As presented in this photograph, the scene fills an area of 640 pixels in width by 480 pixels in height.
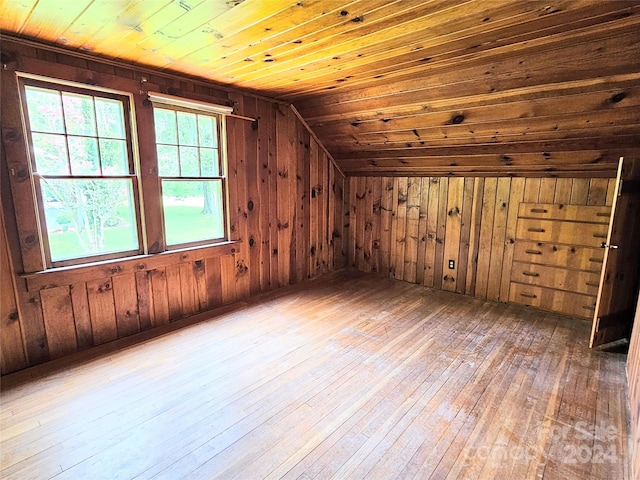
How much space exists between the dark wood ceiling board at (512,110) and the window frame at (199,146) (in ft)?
4.60

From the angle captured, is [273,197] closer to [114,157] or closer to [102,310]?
[114,157]

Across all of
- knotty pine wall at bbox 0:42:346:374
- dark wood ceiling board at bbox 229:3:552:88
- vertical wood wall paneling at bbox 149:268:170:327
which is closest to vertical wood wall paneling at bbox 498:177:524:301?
dark wood ceiling board at bbox 229:3:552:88

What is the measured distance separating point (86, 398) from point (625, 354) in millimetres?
4023

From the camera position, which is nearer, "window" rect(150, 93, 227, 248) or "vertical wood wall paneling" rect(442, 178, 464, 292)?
"window" rect(150, 93, 227, 248)

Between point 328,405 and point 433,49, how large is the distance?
245 cm

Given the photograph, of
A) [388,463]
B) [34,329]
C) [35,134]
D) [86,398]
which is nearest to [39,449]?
[86,398]

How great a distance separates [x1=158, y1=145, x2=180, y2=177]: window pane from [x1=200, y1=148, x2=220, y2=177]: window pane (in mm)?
258

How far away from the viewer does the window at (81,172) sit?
2.34 metres

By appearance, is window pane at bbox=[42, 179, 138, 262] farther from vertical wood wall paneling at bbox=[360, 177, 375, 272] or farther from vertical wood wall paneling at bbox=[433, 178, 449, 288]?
vertical wood wall paneling at bbox=[433, 178, 449, 288]

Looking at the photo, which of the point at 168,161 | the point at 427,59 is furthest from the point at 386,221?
the point at 168,161

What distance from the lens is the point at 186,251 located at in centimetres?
314

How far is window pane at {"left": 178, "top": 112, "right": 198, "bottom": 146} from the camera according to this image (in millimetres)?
3043

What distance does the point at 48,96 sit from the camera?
2342 millimetres

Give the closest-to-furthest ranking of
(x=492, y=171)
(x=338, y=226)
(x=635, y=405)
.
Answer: (x=635, y=405)
(x=492, y=171)
(x=338, y=226)
